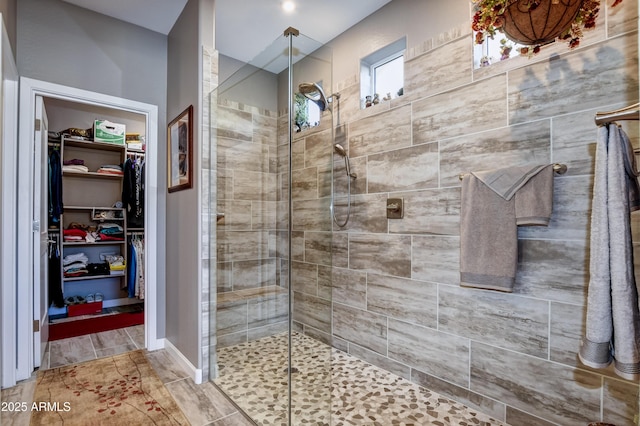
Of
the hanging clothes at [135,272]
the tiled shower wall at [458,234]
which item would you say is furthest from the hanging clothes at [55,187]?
the tiled shower wall at [458,234]

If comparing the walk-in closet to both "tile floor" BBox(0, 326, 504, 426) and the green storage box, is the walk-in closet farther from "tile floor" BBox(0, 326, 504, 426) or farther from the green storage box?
"tile floor" BBox(0, 326, 504, 426)

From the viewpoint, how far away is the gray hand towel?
5.04ft

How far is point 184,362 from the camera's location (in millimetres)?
2383

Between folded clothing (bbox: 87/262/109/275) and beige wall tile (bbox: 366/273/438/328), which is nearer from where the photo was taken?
beige wall tile (bbox: 366/273/438/328)

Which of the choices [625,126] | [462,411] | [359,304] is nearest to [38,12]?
[359,304]

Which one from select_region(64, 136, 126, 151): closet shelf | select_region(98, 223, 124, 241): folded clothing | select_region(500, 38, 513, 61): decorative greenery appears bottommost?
select_region(98, 223, 124, 241): folded clothing

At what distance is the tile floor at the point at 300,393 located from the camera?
175cm

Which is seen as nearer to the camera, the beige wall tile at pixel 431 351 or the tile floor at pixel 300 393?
the tile floor at pixel 300 393

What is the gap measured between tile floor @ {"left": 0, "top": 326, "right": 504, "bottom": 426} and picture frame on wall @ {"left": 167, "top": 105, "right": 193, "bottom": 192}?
130cm

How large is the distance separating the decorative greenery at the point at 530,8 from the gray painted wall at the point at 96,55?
2507 mm

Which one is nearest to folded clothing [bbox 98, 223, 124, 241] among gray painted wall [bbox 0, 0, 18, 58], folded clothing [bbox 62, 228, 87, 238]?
folded clothing [bbox 62, 228, 87, 238]

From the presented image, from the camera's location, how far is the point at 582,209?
146cm

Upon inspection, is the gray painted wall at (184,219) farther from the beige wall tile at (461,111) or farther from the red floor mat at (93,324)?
the beige wall tile at (461,111)

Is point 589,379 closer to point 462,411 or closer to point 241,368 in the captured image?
point 462,411
